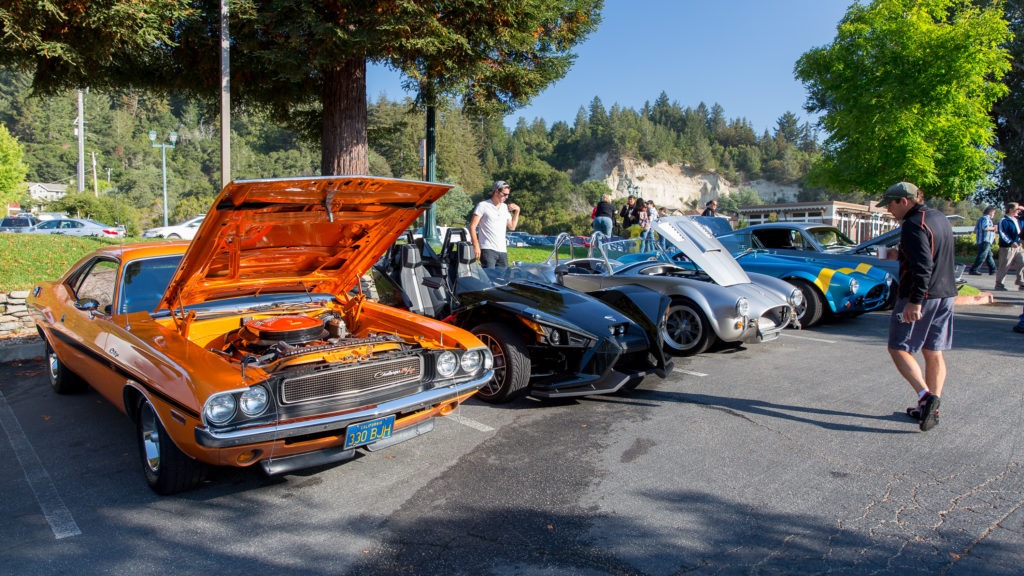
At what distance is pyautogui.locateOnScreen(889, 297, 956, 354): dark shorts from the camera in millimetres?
4285

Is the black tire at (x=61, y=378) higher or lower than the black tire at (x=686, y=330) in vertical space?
lower

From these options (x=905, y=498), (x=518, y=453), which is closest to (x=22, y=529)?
(x=518, y=453)

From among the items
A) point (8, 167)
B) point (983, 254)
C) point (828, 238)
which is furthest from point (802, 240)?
point (8, 167)

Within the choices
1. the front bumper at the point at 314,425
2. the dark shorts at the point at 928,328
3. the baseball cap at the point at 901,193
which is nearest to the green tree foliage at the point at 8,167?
the front bumper at the point at 314,425

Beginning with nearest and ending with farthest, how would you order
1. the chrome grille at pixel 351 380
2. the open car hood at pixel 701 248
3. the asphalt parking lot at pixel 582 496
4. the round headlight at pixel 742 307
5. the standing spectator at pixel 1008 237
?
the asphalt parking lot at pixel 582 496 → the chrome grille at pixel 351 380 → the round headlight at pixel 742 307 → the open car hood at pixel 701 248 → the standing spectator at pixel 1008 237

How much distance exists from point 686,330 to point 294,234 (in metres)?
4.18

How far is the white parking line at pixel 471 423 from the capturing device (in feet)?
14.9

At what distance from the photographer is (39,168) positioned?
81.7m

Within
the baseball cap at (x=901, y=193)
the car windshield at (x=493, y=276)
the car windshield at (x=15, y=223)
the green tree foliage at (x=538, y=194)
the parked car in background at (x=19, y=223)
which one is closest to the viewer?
the baseball cap at (x=901, y=193)

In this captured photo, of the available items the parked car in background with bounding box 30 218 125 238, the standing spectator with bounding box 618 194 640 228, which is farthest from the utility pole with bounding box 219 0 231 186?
the parked car in background with bounding box 30 218 125 238

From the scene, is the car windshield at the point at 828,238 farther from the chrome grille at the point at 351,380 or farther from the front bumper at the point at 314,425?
the chrome grille at the point at 351,380

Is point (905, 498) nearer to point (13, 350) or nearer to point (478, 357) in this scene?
point (478, 357)

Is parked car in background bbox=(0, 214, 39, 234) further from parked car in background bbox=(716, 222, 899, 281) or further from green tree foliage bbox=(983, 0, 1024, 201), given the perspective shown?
green tree foliage bbox=(983, 0, 1024, 201)

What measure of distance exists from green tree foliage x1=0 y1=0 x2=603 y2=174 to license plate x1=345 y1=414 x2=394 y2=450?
6205mm
